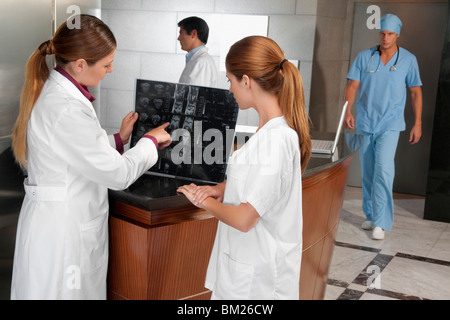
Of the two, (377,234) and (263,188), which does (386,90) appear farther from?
(263,188)

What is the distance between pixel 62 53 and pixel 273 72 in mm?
645

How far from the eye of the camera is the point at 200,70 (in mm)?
4336

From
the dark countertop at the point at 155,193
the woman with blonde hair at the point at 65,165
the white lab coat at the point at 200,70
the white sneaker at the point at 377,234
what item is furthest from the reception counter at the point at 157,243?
the white sneaker at the point at 377,234

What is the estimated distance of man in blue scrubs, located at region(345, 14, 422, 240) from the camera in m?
4.30

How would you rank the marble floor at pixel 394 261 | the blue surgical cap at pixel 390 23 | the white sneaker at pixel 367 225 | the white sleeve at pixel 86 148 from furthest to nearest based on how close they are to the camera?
the white sneaker at pixel 367 225 → the blue surgical cap at pixel 390 23 → the marble floor at pixel 394 261 → the white sleeve at pixel 86 148

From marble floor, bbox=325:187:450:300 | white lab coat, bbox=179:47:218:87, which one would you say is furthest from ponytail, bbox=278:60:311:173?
white lab coat, bbox=179:47:218:87

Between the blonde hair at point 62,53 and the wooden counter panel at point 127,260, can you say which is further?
the wooden counter panel at point 127,260

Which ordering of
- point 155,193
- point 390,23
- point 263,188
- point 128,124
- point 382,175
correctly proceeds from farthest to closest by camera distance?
point 382,175, point 390,23, point 128,124, point 155,193, point 263,188

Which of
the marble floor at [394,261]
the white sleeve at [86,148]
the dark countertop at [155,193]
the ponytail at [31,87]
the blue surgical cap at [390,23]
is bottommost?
the marble floor at [394,261]

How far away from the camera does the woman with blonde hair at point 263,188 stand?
1528mm

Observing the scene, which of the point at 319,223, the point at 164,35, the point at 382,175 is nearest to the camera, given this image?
the point at 319,223

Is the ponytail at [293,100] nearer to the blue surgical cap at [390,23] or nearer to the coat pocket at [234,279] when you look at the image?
the coat pocket at [234,279]

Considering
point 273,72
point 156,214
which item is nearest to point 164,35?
point 156,214

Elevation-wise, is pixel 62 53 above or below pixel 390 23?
below
